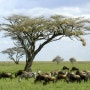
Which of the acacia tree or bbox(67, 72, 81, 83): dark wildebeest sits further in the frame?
the acacia tree

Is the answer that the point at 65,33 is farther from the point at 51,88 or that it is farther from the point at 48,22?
the point at 51,88

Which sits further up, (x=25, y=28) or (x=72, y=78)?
(x=25, y=28)

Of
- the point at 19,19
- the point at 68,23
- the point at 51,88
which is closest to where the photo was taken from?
the point at 51,88

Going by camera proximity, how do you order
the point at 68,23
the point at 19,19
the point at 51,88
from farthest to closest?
1. the point at 19,19
2. the point at 68,23
3. the point at 51,88

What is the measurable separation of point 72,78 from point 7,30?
2539 cm

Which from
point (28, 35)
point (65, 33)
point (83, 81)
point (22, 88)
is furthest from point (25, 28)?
point (22, 88)

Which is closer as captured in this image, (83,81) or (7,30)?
(83,81)

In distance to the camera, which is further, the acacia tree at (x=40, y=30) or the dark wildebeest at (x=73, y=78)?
the acacia tree at (x=40, y=30)

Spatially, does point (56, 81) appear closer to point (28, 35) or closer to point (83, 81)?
point (83, 81)

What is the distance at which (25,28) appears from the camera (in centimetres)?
4875

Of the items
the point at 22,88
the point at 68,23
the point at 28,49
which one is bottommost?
the point at 22,88

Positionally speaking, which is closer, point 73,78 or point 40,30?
point 73,78

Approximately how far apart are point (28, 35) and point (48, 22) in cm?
323

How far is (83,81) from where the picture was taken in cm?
2789
